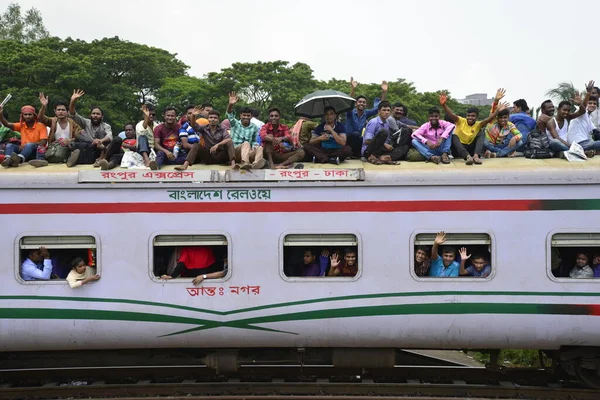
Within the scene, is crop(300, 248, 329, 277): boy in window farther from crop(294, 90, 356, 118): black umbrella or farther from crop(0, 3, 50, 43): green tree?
crop(0, 3, 50, 43): green tree

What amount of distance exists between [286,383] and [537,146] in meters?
4.51

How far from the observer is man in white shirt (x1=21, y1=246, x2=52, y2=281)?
845 cm

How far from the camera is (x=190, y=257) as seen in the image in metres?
8.52

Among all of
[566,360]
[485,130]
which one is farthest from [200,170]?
[566,360]

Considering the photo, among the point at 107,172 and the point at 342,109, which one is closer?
the point at 107,172

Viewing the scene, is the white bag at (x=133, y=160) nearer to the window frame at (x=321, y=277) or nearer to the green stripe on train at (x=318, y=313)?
the green stripe on train at (x=318, y=313)

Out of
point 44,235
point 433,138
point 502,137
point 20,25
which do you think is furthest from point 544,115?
point 20,25

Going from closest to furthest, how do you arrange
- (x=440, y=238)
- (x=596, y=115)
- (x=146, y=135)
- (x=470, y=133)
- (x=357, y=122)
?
(x=440, y=238) < (x=146, y=135) < (x=470, y=133) < (x=357, y=122) < (x=596, y=115)

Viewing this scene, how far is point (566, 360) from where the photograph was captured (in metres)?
8.73

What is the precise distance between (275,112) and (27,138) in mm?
3405

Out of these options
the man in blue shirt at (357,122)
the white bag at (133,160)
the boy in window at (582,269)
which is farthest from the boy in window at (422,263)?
the white bag at (133,160)

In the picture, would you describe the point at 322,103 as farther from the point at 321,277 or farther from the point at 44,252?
the point at 44,252

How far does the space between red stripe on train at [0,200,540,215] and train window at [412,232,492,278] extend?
34cm

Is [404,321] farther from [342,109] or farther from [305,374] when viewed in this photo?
[342,109]
